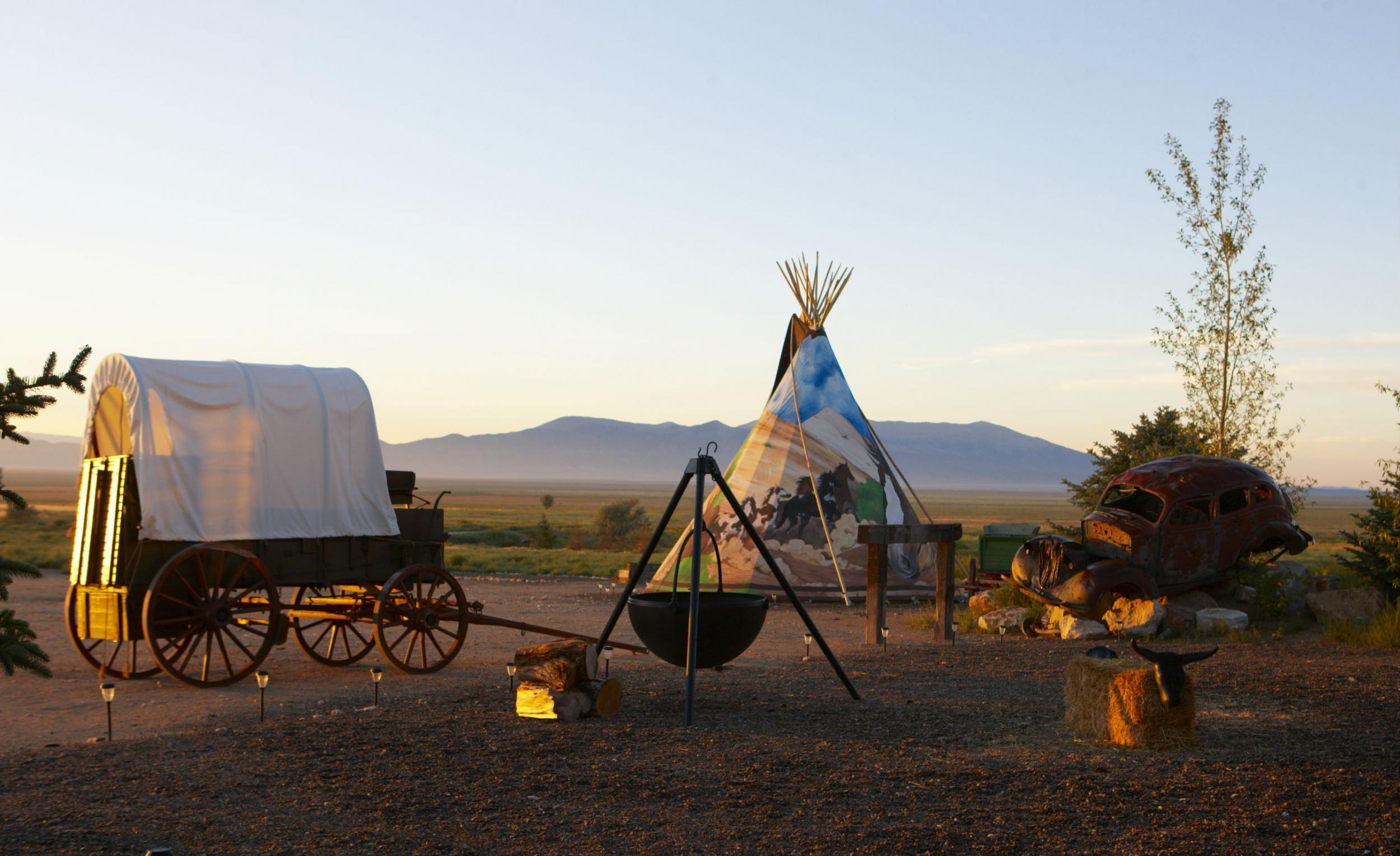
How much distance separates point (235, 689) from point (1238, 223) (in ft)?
52.7

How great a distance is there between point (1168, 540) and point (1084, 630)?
4.58 feet

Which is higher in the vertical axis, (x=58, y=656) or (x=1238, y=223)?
(x=1238, y=223)

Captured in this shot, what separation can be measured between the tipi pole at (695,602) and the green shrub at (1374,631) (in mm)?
7609

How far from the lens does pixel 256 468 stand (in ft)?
32.6

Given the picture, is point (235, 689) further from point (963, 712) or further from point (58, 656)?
point (963, 712)

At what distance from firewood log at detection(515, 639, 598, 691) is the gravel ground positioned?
1.06ft

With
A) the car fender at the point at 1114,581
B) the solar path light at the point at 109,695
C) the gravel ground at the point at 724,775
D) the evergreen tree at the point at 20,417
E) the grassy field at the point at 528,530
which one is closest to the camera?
the evergreen tree at the point at 20,417

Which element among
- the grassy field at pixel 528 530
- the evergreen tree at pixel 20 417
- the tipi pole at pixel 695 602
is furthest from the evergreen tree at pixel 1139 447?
the evergreen tree at pixel 20 417

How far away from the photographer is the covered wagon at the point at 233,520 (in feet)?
30.7

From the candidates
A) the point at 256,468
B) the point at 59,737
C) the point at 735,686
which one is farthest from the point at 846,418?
the point at 59,737

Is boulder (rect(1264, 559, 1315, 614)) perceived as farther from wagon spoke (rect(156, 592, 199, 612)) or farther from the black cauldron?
wagon spoke (rect(156, 592, 199, 612))

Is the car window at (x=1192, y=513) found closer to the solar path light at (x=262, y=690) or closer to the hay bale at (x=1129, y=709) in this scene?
the hay bale at (x=1129, y=709)

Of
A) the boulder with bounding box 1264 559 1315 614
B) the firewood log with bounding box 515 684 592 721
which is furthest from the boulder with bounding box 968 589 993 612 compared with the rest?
the firewood log with bounding box 515 684 592 721

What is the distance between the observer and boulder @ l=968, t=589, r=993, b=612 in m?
15.5
